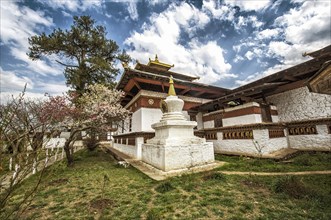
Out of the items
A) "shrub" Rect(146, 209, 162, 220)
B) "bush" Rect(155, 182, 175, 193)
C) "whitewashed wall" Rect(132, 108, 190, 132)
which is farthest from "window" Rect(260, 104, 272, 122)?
"shrub" Rect(146, 209, 162, 220)

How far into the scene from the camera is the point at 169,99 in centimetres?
858

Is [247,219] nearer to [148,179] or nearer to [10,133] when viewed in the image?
[148,179]

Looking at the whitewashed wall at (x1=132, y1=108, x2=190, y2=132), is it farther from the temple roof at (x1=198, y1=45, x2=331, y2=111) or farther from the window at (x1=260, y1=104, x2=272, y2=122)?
the window at (x1=260, y1=104, x2=272, y2=122)

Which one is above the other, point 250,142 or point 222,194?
point 250,142

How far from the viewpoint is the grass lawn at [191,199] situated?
11.2ft

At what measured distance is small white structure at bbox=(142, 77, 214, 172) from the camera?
682 centimetres

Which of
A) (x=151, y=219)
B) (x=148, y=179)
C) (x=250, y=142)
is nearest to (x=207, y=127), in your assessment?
(x=250, y=142)

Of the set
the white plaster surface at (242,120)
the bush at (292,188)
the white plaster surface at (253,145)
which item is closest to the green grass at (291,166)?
the white plaster surface at (253,145)

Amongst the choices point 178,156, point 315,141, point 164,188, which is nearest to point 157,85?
point 178,156

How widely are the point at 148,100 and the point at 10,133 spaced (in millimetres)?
9684

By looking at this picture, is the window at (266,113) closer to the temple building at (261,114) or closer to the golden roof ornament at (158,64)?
the temple building at (261,114)

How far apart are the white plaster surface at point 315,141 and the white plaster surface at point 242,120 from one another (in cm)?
268

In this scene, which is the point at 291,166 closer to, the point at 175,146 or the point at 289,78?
the point at 175,146

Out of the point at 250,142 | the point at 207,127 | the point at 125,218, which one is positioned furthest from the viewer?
the point at 207,127
